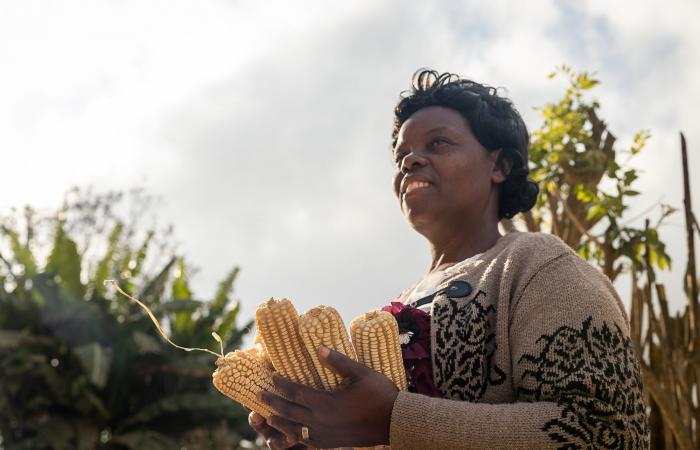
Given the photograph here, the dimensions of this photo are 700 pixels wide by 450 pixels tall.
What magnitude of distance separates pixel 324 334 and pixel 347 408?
174 millimetres

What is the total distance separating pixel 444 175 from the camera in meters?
2.15

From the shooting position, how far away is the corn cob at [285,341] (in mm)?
1691

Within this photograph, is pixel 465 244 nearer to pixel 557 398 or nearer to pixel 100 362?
pixel 557 398

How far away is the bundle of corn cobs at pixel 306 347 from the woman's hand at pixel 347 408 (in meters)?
0.07

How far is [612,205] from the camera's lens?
3.52 m

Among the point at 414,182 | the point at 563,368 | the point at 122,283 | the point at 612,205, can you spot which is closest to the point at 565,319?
the point at 563,368

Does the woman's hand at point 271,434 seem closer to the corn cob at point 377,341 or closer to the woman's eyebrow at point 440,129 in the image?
the corn cob at point 377,341

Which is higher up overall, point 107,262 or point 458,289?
point 107,262

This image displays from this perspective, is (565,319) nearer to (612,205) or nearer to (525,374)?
(525,374)

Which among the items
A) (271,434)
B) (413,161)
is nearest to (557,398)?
(271,434)

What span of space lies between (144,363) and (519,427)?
35.5ft

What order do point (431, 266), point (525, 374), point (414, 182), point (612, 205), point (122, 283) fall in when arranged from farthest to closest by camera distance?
point (122, 283), point (612, 205), point (431, 266), point (414, 182), point (525, 374)

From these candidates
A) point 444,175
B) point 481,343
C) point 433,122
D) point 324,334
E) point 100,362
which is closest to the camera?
point 324,334

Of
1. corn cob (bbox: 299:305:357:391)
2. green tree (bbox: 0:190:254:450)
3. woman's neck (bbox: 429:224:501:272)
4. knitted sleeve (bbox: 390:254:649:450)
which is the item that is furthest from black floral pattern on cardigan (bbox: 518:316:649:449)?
green tree (bbox: 0:190:254:450)
